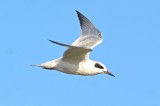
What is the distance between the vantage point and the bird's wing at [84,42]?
18.1 m

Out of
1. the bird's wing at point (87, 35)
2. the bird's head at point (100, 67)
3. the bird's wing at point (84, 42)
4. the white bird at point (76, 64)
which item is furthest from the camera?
the bird's wing at point (87, 35)

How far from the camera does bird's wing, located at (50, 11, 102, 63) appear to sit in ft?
59.3

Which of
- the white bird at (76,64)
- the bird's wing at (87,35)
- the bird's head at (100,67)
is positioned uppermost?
the bird's wing at (87,35)

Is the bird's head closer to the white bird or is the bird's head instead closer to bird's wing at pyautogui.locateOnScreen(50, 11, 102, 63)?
the white bird

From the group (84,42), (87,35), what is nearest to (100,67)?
(84,42)

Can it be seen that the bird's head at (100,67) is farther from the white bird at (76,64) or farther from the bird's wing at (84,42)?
the bird's wing at (84,42)

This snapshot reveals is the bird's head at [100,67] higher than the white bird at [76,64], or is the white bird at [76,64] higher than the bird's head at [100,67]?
the bird's head at [100,67]

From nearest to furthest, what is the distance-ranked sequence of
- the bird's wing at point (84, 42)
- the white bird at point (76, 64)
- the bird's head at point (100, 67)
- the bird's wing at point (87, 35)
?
the bird's wing at point (84, 42)
the white bird at point (76, 64)
the bird's head at point (100, 67)
the bird's wing at point (87, 35)

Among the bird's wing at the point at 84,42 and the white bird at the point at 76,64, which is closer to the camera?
the bird's wing at the point at 84,42

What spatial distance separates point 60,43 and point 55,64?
10.6 feet

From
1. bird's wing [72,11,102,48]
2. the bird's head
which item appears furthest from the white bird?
bird's wing [72,11,102,48]

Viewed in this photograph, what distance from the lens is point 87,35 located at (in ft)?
70.1

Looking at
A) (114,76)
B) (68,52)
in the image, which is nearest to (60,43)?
(68,52)

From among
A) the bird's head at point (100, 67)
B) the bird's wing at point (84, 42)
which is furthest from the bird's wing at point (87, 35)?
the bird's head at point (100, 67)
